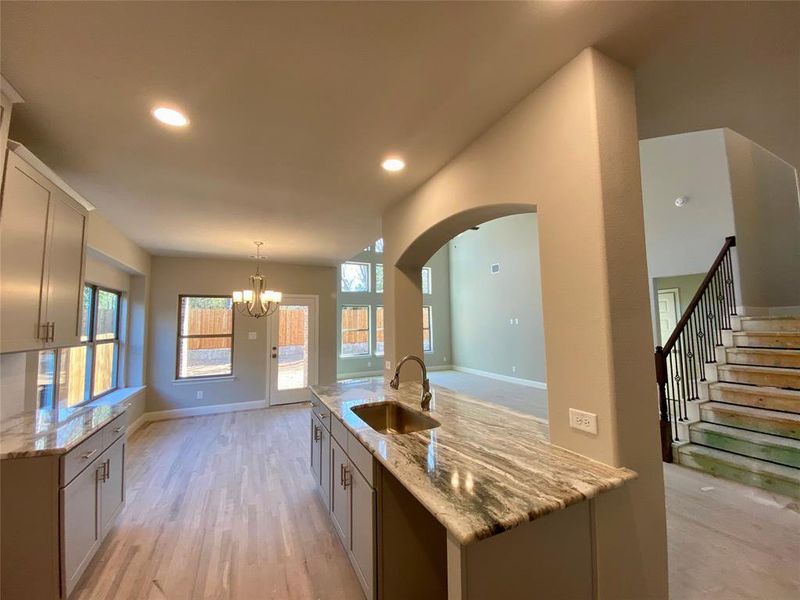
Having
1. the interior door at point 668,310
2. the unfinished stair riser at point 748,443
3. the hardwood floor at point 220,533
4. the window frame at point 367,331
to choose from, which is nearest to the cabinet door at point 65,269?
the hardwood floor at point 220,533

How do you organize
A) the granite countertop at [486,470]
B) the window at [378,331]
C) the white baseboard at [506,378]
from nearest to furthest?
the granite countertop at [486,470] → the white baseboard at [506,378] → the window at [378,331]

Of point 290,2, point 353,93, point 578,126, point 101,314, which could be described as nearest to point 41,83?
point 290,2

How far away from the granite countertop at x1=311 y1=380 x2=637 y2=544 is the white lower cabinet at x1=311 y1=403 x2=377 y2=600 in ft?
0.51

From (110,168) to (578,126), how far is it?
3.19 metres

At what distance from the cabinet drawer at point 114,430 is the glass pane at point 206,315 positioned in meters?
3.45

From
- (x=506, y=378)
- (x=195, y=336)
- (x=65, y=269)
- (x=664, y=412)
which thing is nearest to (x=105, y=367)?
(x=195, y=336)

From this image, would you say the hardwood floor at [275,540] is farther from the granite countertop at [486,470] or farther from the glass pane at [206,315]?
the glass pane at [206,315]

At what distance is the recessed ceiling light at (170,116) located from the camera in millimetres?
1853

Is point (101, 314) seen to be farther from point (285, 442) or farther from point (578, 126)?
point (578, 126)

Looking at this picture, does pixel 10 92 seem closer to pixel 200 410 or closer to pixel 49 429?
pixel 49 429

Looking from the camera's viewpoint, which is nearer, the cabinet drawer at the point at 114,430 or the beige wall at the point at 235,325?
the cabinet drawer at the point at 114,430

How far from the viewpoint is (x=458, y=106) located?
187 centimetres

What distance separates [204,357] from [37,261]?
13.6 ft

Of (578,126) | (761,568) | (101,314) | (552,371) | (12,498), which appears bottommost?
(761,568)
